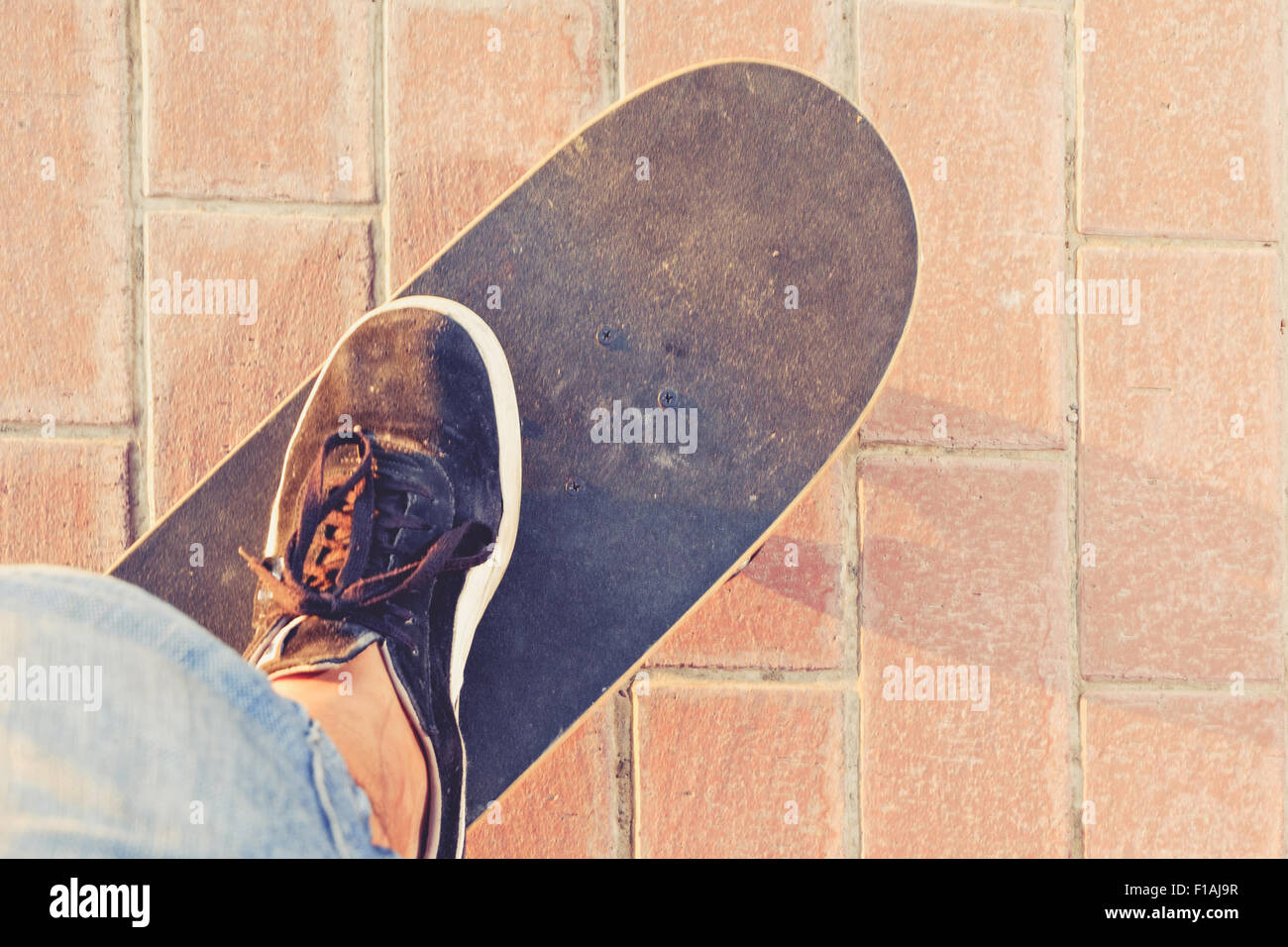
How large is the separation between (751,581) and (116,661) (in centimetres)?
87

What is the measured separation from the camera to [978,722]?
1.39 metres

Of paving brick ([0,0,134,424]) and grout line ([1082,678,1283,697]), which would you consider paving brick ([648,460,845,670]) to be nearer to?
grout line ([1082,678,1283,697])

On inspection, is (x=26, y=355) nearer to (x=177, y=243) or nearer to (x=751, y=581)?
(x=177, y=243)

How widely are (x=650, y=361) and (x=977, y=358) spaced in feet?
1.77

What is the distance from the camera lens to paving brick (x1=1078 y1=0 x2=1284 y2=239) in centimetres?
142

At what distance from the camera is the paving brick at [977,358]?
1.38 m

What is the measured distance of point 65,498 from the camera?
4.36 feet

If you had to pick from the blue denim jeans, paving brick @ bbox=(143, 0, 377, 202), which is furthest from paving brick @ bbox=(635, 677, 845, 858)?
paving brick @ bbox=(143, 0, 377, 202)

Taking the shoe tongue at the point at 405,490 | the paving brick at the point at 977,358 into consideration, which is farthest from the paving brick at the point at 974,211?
the shoe tongue at the point at 405,490

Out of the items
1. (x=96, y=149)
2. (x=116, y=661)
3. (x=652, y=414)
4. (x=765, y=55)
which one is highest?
(x=765, y=55)

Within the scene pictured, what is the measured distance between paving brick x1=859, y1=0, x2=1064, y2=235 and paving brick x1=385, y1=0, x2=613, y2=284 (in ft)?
1.50
